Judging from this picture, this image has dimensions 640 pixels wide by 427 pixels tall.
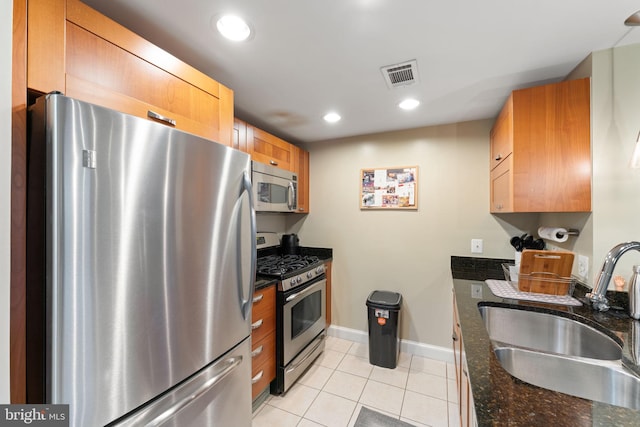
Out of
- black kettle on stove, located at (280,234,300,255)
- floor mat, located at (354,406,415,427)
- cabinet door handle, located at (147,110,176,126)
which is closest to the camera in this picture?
cabinet door handle, located at (147,110,176,126)

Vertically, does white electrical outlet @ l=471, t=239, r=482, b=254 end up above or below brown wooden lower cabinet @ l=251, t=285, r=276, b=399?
above

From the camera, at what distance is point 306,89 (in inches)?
70.4

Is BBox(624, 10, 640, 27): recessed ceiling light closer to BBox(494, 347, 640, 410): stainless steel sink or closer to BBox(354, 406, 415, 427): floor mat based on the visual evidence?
BBox(494, 347, 640, 410): stainless steel sink

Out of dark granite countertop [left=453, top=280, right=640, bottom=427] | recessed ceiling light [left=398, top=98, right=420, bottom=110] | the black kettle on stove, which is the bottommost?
dark granite countertop [left=453, top=280, right=640, bottom=427]

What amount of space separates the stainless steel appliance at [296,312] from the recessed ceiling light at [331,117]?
136 cm

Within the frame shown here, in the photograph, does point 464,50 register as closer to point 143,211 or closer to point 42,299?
point 143,211

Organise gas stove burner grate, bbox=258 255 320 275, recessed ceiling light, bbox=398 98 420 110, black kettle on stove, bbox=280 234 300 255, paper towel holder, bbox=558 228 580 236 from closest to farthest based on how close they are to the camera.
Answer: paper towel holder, bbox=558 228 580 236
recessed ceiling light, bbox=398 98 420 110
gas stove burner grate, bbox=258 255 320 275
black kettle on stove, bbox=280 234 300 255

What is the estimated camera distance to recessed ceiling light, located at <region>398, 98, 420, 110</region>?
1.94 metres

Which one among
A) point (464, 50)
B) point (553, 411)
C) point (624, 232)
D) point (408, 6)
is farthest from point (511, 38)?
point (553, 411)

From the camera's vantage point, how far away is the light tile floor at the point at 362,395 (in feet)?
5.72

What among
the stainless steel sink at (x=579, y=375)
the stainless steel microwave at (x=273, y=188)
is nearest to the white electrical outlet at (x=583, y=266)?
the stainless steel sink at (x=579, y=375)

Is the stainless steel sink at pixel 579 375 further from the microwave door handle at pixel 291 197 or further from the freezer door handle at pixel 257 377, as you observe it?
the microwave door handle at pixel 291 197

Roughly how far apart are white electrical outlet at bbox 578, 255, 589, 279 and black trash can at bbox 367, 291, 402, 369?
1.25 meters

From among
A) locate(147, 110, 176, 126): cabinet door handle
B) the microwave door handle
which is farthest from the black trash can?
locate(147, 110, 176, 126): cabinet door handle
